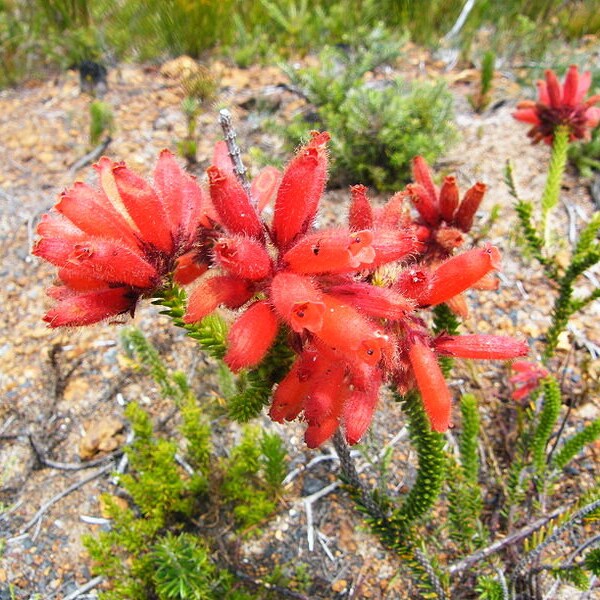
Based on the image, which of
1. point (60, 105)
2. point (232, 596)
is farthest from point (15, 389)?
point (60, 105)

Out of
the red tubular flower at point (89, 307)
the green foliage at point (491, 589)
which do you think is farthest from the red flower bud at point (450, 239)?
the green foliage at point (491, 589)

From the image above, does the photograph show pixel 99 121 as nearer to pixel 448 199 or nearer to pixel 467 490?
pixel 448 199

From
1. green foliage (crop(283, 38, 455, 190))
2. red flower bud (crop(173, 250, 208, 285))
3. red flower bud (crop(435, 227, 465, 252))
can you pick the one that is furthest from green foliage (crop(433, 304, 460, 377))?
green foliage (crop(283, 38, 455, 190))

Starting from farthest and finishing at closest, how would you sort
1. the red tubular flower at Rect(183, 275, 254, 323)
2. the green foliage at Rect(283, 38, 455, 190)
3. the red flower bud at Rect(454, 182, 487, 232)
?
the green foliage at Rect(283, 38, 455, 190) → the red flower bud at Rect(454, 182, 487, 232) → the red tubular flower at Rect(183, 275, 254, 323)

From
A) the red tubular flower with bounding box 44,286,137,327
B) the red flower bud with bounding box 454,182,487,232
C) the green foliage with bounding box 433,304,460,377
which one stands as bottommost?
the green foliage with bounding box 433,304,460,377

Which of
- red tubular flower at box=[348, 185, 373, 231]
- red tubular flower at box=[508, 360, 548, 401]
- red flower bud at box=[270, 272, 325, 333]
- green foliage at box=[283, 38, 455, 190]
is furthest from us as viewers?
green foliage at box=[283, 38, 455, 190]

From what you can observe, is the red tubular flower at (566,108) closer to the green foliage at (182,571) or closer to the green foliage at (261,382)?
the green foliage at (261,382)

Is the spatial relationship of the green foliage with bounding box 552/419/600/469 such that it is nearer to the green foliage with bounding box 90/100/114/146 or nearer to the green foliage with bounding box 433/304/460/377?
the green foliage with bounding box 433/304/460/377
